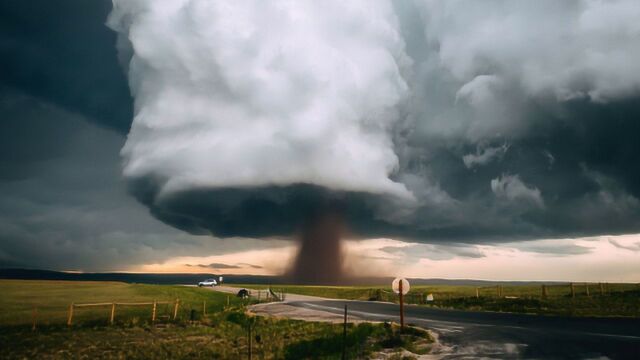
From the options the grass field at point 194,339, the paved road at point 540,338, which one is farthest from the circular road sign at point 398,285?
the paved road at point 540,338

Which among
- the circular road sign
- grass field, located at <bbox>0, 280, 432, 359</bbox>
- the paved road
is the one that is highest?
the circular road sign

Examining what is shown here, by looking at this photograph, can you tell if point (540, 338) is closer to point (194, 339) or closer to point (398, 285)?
point (398, 285)

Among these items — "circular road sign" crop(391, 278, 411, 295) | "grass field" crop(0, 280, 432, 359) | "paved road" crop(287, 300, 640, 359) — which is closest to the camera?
"paved road" crop(287, 300, 640, 359)

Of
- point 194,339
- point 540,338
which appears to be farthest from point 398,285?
point 194,339

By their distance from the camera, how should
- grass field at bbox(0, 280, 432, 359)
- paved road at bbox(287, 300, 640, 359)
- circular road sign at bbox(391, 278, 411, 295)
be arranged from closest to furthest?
paved road at bbox(287, 300, 640, 359) → grass field at bbox(0, 280, 432, 359) → circular road sign at bbox(391, 278, 411, 295)

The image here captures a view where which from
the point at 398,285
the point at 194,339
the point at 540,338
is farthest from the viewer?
the point at 194,339

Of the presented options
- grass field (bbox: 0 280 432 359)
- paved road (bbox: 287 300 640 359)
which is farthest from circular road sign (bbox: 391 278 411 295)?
paved road (bbox: 287 300 640 359)

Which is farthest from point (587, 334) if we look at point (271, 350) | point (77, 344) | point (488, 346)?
point (77, 344)

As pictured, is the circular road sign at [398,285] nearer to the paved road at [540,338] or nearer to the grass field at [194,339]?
the grass field at [194,339]

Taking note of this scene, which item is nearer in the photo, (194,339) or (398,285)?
(398,285)

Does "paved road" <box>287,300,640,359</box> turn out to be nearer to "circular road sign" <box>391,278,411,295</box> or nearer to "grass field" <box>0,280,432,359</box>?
"grass field" <box>0,280,432,359</box>

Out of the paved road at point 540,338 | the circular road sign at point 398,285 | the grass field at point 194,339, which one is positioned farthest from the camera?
the circular road sign at point 398,285

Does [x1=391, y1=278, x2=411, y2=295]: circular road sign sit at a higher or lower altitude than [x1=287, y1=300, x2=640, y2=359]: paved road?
higher
